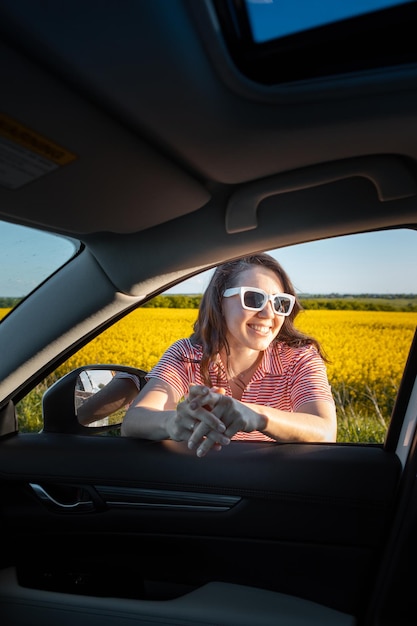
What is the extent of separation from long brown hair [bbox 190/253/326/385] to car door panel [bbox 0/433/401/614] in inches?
18.7

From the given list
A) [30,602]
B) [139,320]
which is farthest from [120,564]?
[139,320]

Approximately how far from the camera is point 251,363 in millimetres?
2619

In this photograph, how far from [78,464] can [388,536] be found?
1.17m

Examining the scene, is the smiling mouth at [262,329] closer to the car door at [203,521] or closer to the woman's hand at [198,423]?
the car door at [203,521]

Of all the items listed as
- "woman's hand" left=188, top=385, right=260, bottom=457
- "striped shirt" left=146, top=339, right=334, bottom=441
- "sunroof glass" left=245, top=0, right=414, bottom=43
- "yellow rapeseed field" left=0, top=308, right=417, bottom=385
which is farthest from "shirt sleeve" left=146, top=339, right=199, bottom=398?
"sunroof glass" left=245, top=0, right=414, bottom=43

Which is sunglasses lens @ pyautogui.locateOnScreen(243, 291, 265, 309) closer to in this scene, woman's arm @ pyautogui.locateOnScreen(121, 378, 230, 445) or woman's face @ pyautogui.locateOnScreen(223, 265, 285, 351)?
woman's face @ pyautogui.locateOnScreen(223, 265, 285, 351)

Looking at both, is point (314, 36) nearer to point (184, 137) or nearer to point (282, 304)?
point (184, 137)

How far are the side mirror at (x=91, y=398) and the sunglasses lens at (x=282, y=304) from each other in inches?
25.4

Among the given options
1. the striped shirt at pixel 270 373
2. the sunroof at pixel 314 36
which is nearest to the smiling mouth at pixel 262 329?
the striped shirt at pixel 270 373

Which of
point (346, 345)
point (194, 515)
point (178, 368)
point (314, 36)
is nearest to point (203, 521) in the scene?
point (194, 515)

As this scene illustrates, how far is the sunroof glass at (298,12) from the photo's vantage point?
116 centimetres

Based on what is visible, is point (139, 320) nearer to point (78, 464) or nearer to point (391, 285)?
point (391, 285)

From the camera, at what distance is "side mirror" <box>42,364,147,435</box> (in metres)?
2.42

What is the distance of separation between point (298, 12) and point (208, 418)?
1.21 meters
